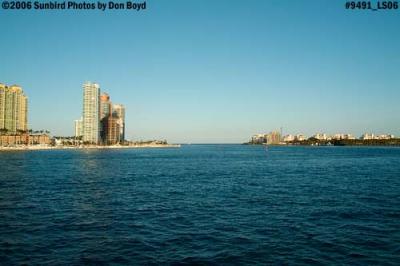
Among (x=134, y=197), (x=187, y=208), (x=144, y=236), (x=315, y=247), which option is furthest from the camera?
(x=134, y=197)

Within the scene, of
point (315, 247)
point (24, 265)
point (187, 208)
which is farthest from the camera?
point (187, 208)

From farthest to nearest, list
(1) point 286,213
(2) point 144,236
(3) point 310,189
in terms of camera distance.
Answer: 1. (3) point 310,189
2. (1) point 286,213
3. (2) point 144,236

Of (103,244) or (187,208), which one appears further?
(187,208)

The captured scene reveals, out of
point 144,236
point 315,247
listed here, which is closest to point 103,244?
point 144,236

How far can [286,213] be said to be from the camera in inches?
1323

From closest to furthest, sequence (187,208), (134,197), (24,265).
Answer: (24,265) < (187,208) < (134,197)

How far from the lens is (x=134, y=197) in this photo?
4403 cm

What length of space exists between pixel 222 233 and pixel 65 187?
1394 inches

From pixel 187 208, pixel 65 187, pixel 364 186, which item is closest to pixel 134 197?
pixel 187 208

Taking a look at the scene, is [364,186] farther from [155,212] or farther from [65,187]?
[65,187]

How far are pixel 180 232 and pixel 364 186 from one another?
3798 centimetres

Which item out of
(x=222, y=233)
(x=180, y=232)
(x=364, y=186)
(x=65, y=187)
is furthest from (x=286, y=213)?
(x=65, y=187)

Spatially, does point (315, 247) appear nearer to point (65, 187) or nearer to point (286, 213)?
point (286, 213)

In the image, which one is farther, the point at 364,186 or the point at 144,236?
the point at 364,186
